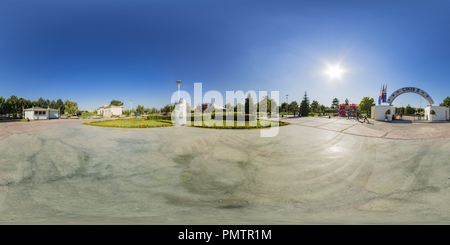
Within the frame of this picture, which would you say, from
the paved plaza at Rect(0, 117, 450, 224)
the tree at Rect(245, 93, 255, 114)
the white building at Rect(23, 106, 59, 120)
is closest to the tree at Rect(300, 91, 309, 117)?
the tree at Rect(245, 93, 255, 114)

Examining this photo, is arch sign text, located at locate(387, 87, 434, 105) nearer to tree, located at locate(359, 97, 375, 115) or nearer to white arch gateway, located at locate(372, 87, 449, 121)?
white arch gateway, located at locate(372, 87, 449, 121)

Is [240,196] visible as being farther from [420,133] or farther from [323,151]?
[420,133]

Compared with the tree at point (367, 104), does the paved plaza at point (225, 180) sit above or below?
below

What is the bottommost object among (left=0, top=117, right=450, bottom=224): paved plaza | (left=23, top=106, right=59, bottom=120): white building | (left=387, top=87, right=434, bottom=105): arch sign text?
(left=0, top=117, right=450, bottom=224): paved plaza

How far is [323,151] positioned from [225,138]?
452 cm

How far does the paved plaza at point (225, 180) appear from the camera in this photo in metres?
2.83

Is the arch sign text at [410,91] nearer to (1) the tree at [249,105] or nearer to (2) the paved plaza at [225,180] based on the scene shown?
(2) the paved plaza at [225,180]

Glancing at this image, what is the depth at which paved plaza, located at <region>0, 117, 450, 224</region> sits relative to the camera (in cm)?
283

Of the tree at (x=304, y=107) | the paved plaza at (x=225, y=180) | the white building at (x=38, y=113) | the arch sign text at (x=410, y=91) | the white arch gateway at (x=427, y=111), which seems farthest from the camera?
the tree at (x=304, y=107)

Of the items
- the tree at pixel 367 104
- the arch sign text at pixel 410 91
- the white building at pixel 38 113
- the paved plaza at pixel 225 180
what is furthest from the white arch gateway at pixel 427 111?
the white building at pixel 38 113

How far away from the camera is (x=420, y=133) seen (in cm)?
752

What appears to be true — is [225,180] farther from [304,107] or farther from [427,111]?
[304,107]
